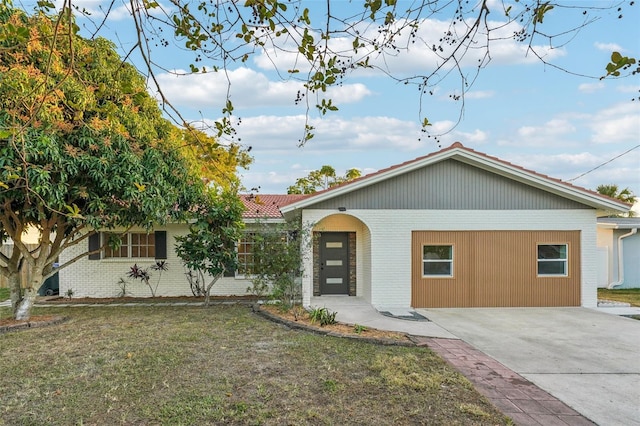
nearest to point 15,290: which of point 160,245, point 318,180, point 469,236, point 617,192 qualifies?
point 160,245

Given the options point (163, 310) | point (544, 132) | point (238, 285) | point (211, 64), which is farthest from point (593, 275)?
point (211, 64)

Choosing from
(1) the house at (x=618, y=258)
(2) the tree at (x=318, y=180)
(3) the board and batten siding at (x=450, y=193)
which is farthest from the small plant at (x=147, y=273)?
(2) the tree at (x=318, y=180)

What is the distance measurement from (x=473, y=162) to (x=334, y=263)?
5378 mm

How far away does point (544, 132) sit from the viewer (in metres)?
11.8

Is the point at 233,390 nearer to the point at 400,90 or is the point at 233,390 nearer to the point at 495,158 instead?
the point at 400,90

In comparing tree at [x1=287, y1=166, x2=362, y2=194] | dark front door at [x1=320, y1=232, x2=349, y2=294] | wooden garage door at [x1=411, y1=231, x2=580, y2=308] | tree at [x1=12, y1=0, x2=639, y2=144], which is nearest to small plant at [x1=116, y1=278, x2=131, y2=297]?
dark front door at [x1=320, y1=232, x2=349, y2=294]

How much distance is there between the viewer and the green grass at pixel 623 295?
14.1m

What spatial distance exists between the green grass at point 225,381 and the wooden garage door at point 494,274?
4.98 metres

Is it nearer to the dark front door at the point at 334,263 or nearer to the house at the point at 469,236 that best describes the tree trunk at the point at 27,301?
the house at the point at 469,236

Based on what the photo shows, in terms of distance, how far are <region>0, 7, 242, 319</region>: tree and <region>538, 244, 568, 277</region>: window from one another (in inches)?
395

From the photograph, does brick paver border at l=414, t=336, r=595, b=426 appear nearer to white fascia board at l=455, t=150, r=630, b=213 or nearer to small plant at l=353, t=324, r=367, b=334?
small plant at l=353, t=324, r=367, b=334

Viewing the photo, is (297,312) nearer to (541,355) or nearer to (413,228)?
(413,228)

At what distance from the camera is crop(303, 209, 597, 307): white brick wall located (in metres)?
12.1

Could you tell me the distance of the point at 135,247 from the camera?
1534cm
